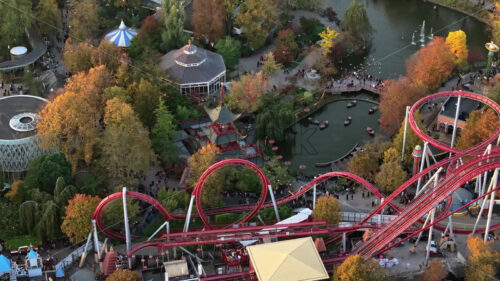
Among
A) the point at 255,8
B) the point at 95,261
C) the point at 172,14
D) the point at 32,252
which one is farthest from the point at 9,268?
the point at 255,8

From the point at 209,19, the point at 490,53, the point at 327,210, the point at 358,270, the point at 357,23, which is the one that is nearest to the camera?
the point at 358,270

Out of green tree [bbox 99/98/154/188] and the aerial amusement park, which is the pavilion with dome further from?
green tree [bbox 99/98/154/188]

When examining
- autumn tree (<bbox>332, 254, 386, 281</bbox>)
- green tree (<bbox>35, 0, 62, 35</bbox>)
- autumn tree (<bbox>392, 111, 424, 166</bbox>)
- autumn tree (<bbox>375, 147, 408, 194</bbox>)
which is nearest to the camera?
autumn tree (<bbox>332, 254, 386, 281</bbox>)

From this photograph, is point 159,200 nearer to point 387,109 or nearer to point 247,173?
point 247,173

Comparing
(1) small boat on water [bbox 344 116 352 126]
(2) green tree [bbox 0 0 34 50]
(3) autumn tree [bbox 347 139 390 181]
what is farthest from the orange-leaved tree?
(2) green tree [bbox 0 0 34 50]

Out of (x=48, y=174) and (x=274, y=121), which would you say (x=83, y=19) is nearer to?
(x=274, y=121)

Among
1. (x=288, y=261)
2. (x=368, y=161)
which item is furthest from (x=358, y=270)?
(x=368, y=161)
